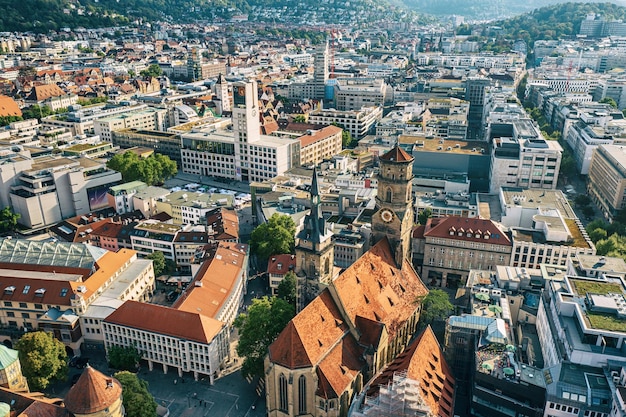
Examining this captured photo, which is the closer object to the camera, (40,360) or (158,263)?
(40,360)

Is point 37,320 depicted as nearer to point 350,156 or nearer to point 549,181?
point 350,156

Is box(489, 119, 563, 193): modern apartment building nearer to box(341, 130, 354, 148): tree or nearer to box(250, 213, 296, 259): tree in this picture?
box(250, 213, 296, 259): tree

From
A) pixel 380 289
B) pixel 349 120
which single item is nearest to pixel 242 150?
pixel 349 120

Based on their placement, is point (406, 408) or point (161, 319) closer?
point (406, 408)

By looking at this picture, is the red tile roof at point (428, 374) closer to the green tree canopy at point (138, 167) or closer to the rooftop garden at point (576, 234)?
the rooftop garden at point (576, 234)

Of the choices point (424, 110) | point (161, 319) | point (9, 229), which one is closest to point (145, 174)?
point (9, 229)

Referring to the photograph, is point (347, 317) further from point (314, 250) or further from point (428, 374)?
point (428, 374)

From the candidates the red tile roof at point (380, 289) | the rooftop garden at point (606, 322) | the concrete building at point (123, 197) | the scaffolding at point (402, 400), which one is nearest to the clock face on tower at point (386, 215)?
the red tile roof at point (380, 289)

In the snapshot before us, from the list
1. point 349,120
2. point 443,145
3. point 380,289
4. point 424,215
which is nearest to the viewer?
point 380,289
